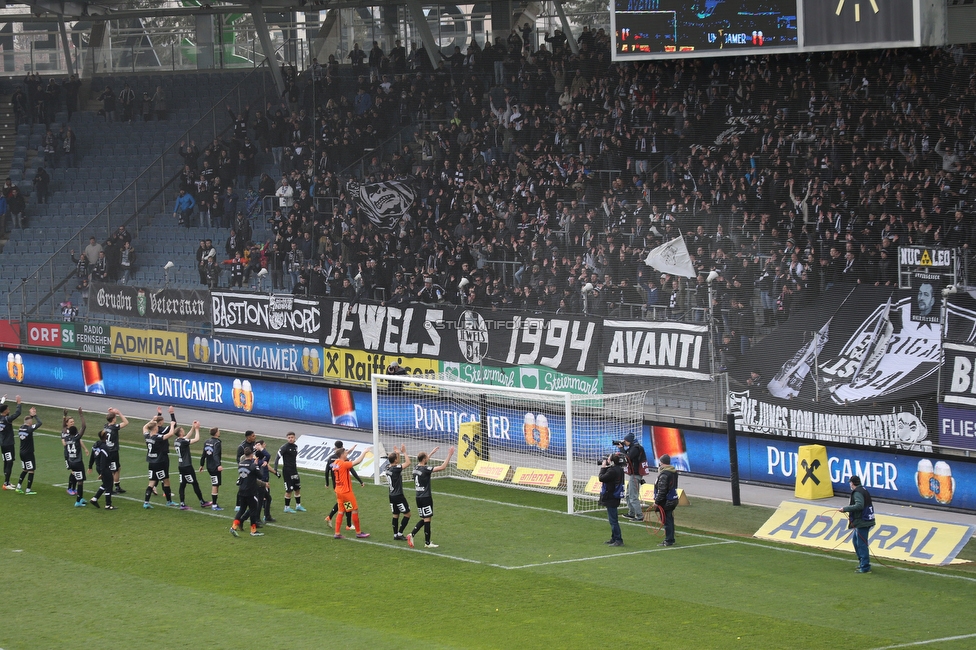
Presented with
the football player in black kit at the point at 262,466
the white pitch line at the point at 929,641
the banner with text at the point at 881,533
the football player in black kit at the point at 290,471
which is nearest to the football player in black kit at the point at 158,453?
the football player in black kit at the point at 290,471

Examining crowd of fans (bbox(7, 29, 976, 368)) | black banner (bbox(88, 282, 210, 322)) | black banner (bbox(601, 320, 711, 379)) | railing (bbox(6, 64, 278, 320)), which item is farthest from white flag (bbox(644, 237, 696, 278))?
railing (bbox(6, 64, 278, 320))

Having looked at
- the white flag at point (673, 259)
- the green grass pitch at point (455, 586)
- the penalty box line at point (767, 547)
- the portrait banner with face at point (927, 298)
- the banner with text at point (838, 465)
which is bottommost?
the penalty box line at point (767, 547)

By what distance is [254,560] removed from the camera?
1831 cm

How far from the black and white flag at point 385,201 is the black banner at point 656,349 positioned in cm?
866

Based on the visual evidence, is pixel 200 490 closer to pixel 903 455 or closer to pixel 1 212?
pixel 903 455

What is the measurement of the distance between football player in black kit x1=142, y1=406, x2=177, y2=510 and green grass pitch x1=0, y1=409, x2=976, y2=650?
1.34ft

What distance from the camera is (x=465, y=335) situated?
2759cm

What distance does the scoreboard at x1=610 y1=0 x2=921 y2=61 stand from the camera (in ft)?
76.3

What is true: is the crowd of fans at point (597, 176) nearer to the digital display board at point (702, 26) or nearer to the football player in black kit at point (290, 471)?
the digital display board at point (702, 26)

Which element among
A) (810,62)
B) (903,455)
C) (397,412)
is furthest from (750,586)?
(810,62)

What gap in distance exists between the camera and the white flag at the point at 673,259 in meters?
26.0

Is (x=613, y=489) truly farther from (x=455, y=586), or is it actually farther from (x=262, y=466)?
(x=262, y=466)

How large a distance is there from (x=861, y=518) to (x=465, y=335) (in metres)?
12.2

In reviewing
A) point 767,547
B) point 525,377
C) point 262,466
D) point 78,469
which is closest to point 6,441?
point 78,469
